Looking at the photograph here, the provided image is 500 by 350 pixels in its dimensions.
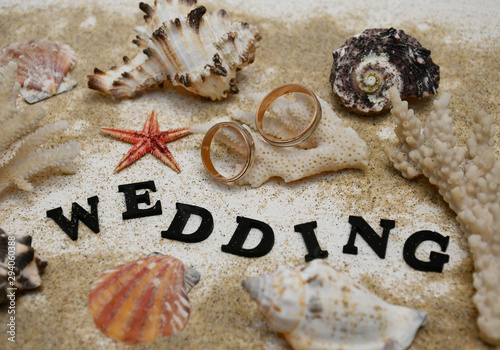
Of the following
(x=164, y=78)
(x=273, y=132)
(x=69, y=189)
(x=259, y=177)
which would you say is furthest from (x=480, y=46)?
(x=69, y=189)

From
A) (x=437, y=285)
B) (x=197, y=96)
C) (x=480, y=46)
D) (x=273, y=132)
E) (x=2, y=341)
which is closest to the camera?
(x=2, y=341)

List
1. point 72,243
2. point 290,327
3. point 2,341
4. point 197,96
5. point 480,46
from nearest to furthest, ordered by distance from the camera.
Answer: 1. point 290,327
2. point 2,341
3. point 72,243
4. point 197,96
5. point 480,46

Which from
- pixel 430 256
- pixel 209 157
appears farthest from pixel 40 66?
pixel 430 256

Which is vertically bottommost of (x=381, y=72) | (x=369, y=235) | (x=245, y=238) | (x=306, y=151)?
(x=245, y=238)

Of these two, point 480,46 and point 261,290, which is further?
point 480,46

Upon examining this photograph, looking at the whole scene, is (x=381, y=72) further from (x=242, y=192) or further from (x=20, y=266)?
(x=20, y=266)

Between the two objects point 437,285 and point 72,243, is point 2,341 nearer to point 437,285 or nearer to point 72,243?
point 72,243
